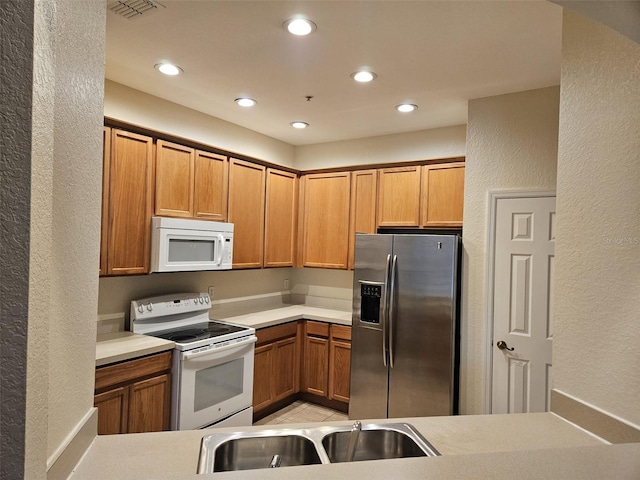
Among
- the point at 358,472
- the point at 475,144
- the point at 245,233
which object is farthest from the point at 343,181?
the point at 358,472

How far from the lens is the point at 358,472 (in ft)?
2.80

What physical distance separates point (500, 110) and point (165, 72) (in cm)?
231

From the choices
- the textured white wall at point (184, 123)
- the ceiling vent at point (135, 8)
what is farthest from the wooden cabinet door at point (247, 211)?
the ceiling vent at point (135, 8)

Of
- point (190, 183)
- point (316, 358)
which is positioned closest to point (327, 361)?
point (316, 358)

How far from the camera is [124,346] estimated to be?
2.54 m

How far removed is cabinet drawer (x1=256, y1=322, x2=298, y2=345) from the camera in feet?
11.5

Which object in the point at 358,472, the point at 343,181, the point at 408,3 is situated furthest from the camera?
the point at 343,181

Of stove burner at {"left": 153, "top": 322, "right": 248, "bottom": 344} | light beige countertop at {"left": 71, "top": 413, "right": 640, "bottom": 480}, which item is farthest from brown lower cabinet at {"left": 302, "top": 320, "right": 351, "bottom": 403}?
light beige countertop at {"left": 71, "top": 413, "right": 640, "bottom": 480}

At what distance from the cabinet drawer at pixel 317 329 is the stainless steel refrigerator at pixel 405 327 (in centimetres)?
48

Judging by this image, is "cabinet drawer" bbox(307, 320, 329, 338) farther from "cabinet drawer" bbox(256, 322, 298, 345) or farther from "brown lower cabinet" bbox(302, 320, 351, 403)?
"cabinet drawer" bbox(256, 322, 298, 345)

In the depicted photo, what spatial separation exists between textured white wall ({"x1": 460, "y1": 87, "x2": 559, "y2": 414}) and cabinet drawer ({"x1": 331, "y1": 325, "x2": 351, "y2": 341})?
1.05m

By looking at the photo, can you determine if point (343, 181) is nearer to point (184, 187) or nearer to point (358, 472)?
point (184, 187)

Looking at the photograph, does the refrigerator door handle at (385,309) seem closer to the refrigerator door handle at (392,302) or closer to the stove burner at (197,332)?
the refrigerator door handle at (392,302)

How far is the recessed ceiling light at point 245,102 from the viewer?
10.4ft
